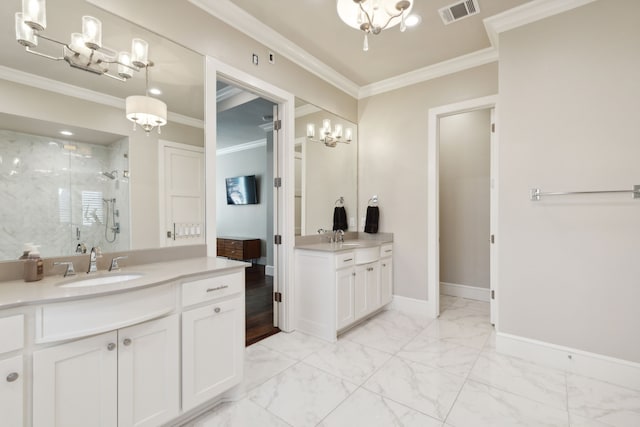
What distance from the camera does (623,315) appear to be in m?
2.10

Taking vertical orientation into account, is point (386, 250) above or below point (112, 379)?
above

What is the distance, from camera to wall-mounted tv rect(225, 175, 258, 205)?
6543mm

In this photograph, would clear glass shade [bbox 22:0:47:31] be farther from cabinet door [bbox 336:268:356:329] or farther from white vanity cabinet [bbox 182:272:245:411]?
cabinet door [bbox 336:268:356:329]

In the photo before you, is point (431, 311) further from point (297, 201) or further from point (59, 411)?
point (59, 411)

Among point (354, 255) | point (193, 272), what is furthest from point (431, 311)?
point (193, 272)

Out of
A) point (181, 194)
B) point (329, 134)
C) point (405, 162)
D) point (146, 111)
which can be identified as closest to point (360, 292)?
point (405, 162)

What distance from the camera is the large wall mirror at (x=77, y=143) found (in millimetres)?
1495

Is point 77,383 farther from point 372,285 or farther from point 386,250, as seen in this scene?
point 386,250

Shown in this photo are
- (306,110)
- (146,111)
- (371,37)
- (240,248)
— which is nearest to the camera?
(146,111)

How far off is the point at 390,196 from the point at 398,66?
1523 mm

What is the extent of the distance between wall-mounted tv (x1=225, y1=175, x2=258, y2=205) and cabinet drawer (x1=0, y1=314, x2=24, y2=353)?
17.9ft

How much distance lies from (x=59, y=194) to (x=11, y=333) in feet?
2.75

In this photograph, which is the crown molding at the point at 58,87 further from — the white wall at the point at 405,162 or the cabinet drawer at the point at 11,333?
the white wall at the point at 405,162

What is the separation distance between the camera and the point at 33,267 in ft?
4.80
